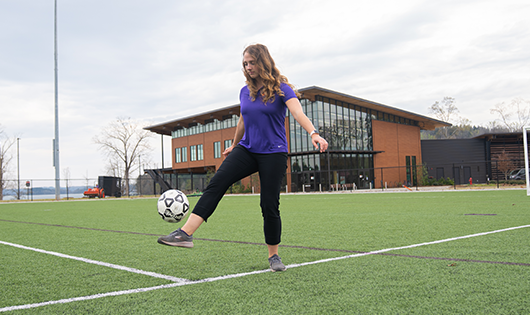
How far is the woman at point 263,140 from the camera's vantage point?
3.67 m

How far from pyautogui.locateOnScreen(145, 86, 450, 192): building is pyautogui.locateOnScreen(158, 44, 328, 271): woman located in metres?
33.3

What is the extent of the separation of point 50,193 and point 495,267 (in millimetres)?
41456

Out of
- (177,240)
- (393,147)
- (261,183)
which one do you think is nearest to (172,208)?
(177,240)

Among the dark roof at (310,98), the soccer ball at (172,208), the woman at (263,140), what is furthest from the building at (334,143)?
the woman at (263,140)

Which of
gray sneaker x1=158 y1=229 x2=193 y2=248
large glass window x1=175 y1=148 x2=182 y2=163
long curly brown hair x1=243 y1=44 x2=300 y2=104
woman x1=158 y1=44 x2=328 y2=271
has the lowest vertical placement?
gray sneaker x1=158 y1=229 x2=193 y2=248

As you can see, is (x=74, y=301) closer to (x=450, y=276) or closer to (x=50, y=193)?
(x=450, y=276)

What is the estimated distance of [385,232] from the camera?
20.8 feet

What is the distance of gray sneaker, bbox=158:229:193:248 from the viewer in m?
3.50

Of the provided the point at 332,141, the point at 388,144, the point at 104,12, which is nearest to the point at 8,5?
the point at 104,12

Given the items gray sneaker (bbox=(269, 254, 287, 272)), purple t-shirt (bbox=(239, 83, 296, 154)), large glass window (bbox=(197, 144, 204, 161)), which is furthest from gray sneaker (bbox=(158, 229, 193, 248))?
large glass window (bbox=(197, 144, 204, 161))

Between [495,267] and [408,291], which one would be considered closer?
[408,291]

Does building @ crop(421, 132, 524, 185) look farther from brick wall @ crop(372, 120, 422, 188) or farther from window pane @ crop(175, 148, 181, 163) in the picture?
window pane @ crop(175, 148, 181, 163)

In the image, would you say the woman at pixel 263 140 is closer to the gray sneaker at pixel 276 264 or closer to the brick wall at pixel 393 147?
the gray sneaker at pixel 276 264

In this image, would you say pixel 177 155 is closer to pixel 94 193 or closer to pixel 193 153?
pixel 193 153
